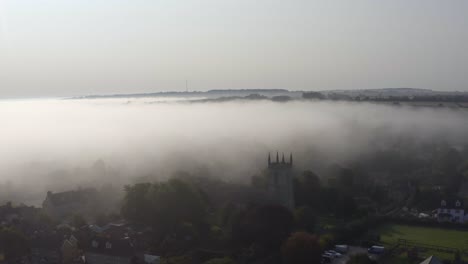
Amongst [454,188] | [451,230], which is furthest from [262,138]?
[451,230]

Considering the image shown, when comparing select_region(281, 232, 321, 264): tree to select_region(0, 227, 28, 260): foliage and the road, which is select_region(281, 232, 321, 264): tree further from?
select_region(0, 227, 28, 260): foliage

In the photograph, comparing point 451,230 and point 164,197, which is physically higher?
point 164,197

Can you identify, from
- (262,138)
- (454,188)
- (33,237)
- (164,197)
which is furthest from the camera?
(262,138)

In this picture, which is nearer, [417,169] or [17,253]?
[17,253]

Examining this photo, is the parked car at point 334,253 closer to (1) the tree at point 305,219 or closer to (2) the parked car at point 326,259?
(2) the parked car at point 326,259

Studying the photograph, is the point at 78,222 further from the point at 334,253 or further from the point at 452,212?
the point at 452,212

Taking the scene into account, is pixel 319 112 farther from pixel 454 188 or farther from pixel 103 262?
pixel 103 262
